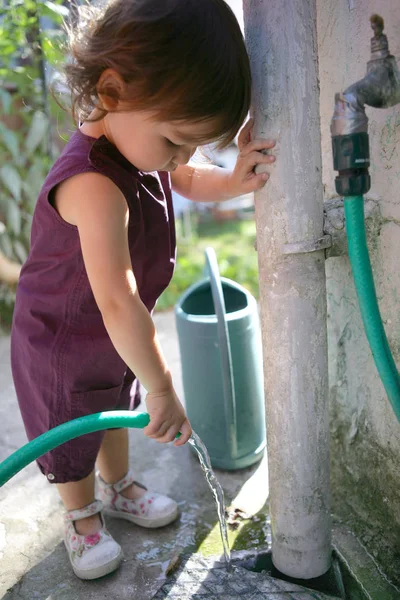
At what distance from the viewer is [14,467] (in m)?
1.20

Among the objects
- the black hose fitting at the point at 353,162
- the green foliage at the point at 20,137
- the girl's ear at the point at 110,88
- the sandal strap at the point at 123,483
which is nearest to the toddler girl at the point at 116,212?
the girl's ear at the point at 110,88

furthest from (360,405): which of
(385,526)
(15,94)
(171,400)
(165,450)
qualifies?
(15,94)

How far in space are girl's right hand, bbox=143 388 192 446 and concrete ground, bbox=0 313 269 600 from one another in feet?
1.57

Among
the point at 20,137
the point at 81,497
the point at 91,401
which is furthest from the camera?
the point at 20,137

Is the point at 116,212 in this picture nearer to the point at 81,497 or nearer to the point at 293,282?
the point at 293,282

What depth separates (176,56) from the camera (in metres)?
1.14

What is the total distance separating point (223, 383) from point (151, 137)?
838mm

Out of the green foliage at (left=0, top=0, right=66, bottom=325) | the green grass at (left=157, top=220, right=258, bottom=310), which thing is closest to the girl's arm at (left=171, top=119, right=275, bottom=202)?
the green foliage at (left=0, top=0, right=66, bottom=325)

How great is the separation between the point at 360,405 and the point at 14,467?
33.3 inches

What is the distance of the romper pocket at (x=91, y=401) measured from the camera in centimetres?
153

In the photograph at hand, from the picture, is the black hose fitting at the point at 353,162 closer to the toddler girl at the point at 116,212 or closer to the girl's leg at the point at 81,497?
the toddler girl at the point at 116,212

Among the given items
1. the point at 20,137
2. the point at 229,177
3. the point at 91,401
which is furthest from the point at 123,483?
the point at 20,137

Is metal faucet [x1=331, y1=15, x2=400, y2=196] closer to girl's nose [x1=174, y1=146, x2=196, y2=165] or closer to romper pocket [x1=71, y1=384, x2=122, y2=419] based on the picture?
girl's nose [x1=174, y1=146, x2=196, y2=165]

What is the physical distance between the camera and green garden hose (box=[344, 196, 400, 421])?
1.05 m
